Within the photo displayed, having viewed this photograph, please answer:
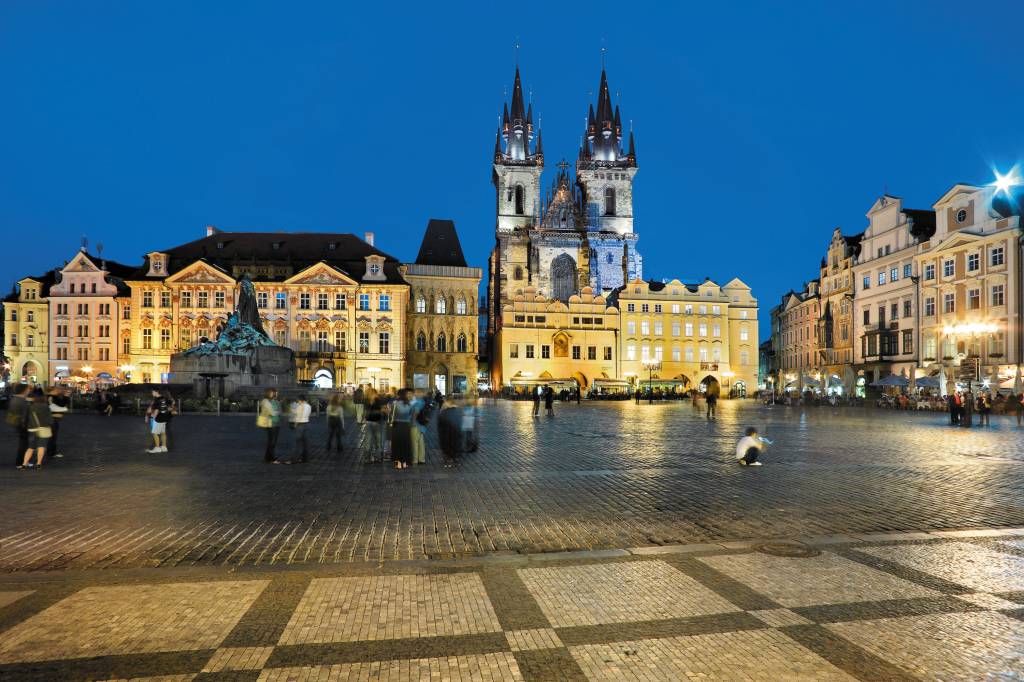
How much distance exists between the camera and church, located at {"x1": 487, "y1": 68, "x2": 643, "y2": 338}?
86.9m

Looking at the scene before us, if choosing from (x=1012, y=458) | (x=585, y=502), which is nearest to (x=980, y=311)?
(x=1012, y=458)

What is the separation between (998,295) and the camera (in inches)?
1697

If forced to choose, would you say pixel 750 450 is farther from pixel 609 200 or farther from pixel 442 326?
pixel 609 200

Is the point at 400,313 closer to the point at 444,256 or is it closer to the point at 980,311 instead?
the point at 444,256

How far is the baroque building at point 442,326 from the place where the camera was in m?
68.1

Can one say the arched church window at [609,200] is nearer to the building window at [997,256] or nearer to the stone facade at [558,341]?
the stone facade at [558,341]

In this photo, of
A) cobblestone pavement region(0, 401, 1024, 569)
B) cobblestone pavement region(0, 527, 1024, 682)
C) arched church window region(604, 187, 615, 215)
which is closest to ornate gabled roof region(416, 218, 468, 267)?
arched church window region(604, 187, 615, 215)

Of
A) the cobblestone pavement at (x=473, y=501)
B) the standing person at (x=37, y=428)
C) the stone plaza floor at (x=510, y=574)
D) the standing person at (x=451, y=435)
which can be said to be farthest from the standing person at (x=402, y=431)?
the standing person at (x=37, y=428)

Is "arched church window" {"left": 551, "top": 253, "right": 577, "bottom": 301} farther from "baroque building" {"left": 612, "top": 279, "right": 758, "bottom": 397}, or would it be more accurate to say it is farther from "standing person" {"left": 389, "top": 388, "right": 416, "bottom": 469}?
"standing person" {"left": 389, "top": 388, "right": 416, "bottom": 469}

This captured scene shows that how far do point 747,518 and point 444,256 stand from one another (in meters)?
65.7

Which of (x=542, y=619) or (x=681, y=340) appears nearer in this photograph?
(x=542, y=619)

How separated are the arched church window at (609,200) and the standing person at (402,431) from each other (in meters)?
81.6

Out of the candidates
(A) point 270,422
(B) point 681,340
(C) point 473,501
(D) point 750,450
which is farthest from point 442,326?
(C) point 473,501

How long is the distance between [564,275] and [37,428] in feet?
253
